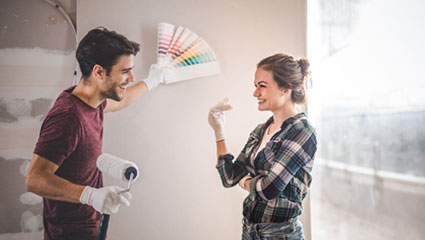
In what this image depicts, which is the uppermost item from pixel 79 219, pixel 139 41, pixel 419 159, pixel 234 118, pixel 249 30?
pixel 249 30

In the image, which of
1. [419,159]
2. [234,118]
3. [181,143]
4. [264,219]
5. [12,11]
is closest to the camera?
[419,159]

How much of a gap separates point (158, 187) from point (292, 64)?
93 cm

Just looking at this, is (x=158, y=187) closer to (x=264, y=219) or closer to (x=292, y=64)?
(x=264, y=219)

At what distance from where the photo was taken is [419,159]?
1.17 meters

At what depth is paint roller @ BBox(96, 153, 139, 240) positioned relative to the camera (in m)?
1.33

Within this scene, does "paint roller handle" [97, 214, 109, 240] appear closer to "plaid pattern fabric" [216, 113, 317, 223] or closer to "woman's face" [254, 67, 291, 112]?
"plaid pattern fabric" [216, 113, 317, 223]

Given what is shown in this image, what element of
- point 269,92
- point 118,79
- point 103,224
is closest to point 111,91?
point 118,79

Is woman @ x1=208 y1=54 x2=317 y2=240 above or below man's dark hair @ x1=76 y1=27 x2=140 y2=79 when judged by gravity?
below

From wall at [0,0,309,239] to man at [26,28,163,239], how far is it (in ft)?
0.62

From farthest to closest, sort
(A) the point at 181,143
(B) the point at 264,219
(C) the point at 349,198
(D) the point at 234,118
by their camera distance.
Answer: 1. (D) the point at 234,118
2. (A) the point at 181,143
3. (C) the point at 349,198
4. (B) the point at 264,219

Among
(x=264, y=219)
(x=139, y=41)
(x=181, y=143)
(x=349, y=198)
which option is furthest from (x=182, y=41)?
(x=349, y=198)

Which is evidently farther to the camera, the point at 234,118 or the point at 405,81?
the point at 234,118

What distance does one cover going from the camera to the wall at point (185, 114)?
1641 millimetres

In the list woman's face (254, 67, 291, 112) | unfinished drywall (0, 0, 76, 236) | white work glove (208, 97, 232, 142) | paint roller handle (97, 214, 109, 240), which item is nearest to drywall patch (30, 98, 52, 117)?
unfinished drywall (0, 0, 76, 236)
